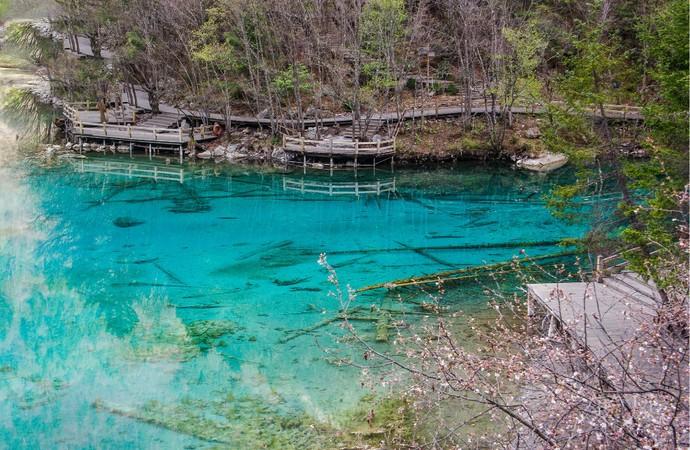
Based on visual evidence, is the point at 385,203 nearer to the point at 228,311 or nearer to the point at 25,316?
the point at 228,311

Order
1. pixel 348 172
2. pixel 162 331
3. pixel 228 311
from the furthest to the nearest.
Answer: pixel 348 172 < pixel 228 311 < pixel 162 331

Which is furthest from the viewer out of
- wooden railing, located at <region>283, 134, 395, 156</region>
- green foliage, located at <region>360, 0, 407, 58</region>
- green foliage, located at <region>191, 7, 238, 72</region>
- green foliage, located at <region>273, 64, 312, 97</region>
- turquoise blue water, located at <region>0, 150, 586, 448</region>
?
green foliage, located at <region>273, 64, 312, 97</region>

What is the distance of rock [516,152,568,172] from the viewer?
3118 centimetres

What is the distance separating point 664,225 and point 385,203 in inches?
574

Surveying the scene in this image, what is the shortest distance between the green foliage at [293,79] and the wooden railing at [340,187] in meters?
5.69

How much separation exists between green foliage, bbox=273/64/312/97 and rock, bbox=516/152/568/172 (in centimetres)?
1152

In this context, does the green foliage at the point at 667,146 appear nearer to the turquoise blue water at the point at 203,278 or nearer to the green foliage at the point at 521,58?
the turquoise blue water at the point at 203,278

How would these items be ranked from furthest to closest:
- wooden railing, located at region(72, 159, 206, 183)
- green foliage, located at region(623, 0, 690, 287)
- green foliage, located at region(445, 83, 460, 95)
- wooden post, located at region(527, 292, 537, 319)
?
green foliage, located at region(445, 83, 460, 95) < wooden railing, located at region(72, 159, 206, 183) < wooden post, located at region(527, 292, 537, 319) < green foliage, located at region(623, 0, 690, 287)

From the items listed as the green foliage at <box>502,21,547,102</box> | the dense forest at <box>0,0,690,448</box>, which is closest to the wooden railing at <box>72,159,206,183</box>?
the dense forest at <box>0,0,690,448</box>

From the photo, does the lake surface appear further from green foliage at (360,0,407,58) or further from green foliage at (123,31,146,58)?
green foliage at (123,31,146,58)

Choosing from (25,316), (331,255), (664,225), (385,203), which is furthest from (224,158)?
(664,225)

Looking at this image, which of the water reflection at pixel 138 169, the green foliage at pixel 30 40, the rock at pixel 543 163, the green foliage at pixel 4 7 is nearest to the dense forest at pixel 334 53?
the rock at pixel 543 163

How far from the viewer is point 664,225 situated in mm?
12359

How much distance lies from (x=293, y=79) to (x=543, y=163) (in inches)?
516
